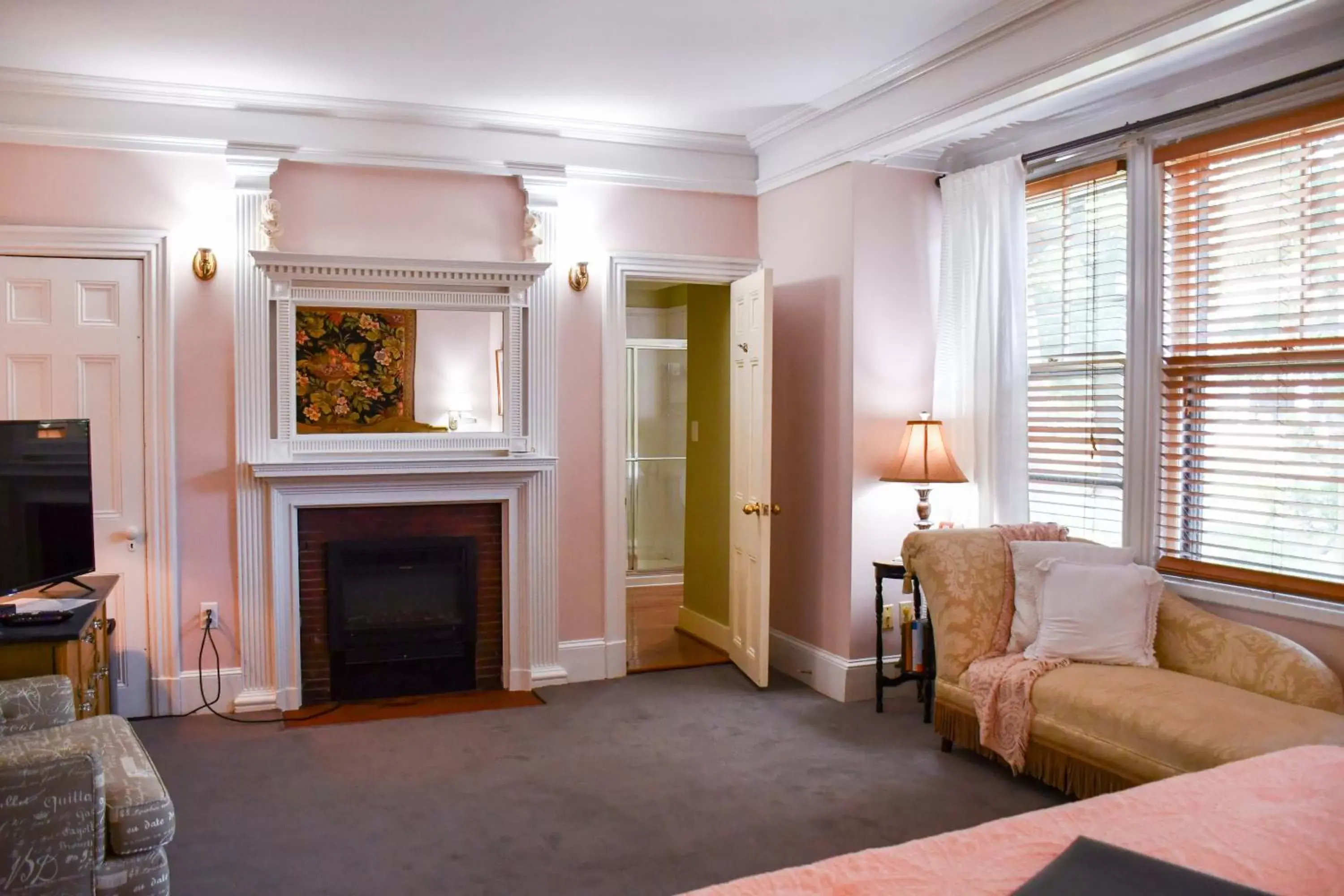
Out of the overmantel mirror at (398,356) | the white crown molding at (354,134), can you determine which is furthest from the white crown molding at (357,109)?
the overmantel mirror at (398,356)

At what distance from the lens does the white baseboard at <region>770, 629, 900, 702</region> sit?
4.52 meters

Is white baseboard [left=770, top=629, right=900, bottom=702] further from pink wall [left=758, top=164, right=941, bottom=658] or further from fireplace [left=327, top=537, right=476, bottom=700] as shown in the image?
fireplace [left=327, top=537, right=476, bottom=700]

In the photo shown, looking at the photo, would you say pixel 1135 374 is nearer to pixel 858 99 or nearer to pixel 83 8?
pixel 858 99

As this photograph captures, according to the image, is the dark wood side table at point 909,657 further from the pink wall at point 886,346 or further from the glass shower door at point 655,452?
the glass shower door at point 655,452

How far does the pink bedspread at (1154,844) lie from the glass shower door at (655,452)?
5575mm

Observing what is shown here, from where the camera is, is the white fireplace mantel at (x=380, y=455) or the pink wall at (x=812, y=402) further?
the pink wall at (x=812, y=402)

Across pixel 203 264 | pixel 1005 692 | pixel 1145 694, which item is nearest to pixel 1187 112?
pixel 1145 694

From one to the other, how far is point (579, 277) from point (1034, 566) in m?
2.50

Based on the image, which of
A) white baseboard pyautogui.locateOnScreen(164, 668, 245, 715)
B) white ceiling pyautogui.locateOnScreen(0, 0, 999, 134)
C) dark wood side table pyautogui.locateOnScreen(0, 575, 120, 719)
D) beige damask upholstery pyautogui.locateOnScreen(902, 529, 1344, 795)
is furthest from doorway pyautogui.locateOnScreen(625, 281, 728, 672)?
dark wood side table pyautogui.locateOnScreen(0, 575, 120, 719)

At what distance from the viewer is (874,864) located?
1604 millimetres

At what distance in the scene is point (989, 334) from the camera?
169 inches

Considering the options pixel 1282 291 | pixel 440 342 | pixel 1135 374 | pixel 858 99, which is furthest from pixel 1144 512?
pixel 440 342

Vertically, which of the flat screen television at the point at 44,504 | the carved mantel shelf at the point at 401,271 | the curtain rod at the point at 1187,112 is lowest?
the flat screen television at the point at 44,504

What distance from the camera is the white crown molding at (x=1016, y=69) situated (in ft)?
9.55
